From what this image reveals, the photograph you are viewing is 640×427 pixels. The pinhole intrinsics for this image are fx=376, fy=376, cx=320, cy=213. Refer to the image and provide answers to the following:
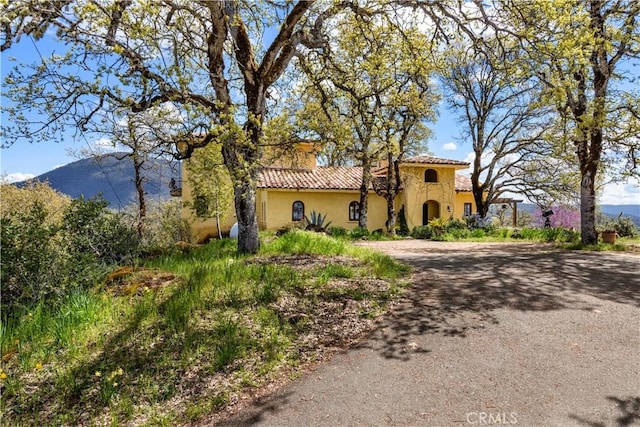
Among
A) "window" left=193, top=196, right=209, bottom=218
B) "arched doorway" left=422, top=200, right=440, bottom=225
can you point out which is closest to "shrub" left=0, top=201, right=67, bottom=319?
"window" left=193, top=196, right=209, bottom=218

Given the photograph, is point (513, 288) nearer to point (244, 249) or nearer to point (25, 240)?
point (244, 249)

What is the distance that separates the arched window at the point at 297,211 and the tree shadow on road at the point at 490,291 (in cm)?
1370

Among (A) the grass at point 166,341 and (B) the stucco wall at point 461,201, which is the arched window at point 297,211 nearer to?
(B) the stucco wall at point 461,201

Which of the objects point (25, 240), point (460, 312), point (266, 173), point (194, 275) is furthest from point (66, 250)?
point (266, 173)

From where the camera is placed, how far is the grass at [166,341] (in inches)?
136

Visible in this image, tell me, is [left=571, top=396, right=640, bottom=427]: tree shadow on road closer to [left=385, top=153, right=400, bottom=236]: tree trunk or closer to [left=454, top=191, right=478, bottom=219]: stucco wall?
[left=385, top=153, right=400, bottom=236]: tree trunk

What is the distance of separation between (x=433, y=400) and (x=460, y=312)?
226cm

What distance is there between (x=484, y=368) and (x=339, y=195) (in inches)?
800

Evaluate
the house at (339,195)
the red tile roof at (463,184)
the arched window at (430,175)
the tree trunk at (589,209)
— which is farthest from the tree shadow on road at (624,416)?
the red tile roof at (463,184)

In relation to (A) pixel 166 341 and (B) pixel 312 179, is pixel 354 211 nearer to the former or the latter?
(B) pixel 312 179

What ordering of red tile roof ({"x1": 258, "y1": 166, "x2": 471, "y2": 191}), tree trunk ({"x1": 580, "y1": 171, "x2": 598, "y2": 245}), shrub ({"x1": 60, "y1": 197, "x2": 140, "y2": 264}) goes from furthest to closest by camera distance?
1. red tile roof ({"x1": 258, "y1": 166, "x2": 471, "y2": 191})
2. tree trunk ({"x1": 580, "y1": 171, "x2": 598, "y2": 245})
3. shrub ({"x1": 60, "y1": 197, "x2": 140, "y2": 264})


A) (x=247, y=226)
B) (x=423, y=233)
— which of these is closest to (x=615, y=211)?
(x=423, y=233)

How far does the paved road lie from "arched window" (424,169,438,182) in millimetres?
19923

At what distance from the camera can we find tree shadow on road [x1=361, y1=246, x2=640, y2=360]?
4.78m
